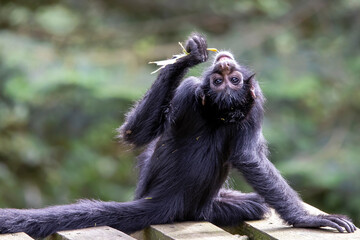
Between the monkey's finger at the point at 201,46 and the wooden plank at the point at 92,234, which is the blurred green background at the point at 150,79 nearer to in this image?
the monkey's finger at the point at 201,46

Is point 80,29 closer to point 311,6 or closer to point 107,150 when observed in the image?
point 107,150

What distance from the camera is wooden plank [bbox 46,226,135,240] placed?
4.67 metres

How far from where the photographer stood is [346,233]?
4.93 meters

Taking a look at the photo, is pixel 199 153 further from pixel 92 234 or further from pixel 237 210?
pixel 92 234

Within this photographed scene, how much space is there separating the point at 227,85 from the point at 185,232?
140 centimetres

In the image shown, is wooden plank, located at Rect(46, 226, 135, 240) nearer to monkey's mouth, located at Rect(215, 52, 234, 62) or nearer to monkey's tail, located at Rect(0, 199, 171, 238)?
monkey's tail, located at Rect(0, 199, 171, 238)

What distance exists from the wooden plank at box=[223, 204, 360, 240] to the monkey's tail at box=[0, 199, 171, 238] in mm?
638

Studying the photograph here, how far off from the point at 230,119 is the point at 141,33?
7.50 meters

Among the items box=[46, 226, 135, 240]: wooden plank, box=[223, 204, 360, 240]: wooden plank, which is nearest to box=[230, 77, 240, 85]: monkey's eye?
box=[223, 204, 360, 240]: wooden plank

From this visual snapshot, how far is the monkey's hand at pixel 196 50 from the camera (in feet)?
18.8

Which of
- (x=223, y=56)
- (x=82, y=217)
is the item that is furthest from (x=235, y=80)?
(x=82, y=217)

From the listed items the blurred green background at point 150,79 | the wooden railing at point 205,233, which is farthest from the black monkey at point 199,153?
the blurred green background at point 150,79

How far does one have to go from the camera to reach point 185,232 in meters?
5.02

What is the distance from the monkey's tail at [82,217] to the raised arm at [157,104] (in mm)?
657
